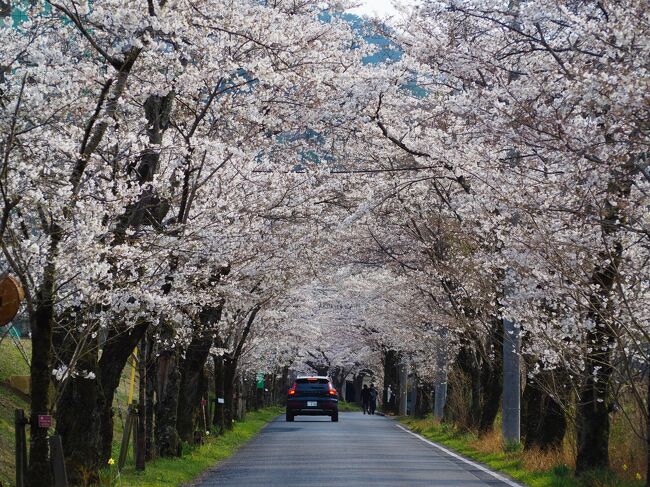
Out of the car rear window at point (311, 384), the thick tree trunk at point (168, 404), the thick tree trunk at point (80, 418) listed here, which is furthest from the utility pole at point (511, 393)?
the car rear window at point (311, 384)

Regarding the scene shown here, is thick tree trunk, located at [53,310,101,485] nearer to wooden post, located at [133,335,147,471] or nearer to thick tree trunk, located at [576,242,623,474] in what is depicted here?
wooden post, located at [133,335,147,471]

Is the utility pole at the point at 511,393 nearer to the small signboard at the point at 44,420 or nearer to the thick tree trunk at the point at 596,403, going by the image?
the thick tree trunk at the point at 596,403

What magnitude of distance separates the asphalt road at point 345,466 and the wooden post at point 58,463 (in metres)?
5.84

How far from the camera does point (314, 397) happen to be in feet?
141

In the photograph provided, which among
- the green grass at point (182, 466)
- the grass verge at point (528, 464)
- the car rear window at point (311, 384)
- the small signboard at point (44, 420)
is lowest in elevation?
the green grass at point (182, 466)

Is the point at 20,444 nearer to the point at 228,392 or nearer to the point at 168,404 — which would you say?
the point at 168,404

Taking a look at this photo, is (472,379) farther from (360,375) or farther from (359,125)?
(360,375)

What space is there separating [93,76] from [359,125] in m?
6.15

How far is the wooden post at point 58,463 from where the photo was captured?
9.72 metres

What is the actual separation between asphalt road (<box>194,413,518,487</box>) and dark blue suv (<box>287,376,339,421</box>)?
526 inches

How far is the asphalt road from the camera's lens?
16.0 m

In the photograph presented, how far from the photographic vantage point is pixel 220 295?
21453 millimetres

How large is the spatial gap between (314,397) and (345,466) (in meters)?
24.0

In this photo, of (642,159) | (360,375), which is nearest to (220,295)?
(642,159)
